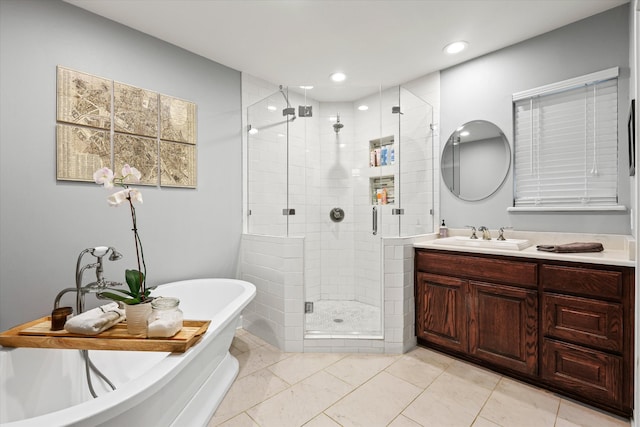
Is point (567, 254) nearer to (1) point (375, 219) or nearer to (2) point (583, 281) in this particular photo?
(2) point (583, 281)

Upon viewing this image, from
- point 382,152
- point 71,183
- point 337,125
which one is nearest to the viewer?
point 71,183

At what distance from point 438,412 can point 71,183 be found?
2814 mm

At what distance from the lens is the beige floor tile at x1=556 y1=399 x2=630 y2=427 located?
5.23 feet

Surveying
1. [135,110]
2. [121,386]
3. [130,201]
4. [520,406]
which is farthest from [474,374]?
[135,110]

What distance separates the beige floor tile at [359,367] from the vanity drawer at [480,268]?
2.65 ft

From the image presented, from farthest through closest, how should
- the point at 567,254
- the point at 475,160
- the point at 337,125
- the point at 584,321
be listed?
the point at 337,125 → the point at 475,160 → the point at 567,254 → the point at 584,321

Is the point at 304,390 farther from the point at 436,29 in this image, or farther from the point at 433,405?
the point at 436,29

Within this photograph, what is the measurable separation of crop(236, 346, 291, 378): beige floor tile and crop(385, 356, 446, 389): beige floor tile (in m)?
0.88

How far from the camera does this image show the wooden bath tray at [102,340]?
124 cm

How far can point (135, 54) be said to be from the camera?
2.32m

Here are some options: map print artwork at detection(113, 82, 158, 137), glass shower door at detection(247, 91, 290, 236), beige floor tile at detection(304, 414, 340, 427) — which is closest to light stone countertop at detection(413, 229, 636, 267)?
glass shower door at detection(247, 91, 290, 236)

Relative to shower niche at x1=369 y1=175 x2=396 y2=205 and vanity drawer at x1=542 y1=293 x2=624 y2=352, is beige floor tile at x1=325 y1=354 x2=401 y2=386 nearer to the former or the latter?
vanity drawer at x1=542 y1=293 x2=624 y2=352

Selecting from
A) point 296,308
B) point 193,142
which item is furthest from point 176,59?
point 296,308

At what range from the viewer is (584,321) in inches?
67.7
